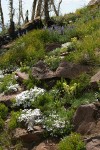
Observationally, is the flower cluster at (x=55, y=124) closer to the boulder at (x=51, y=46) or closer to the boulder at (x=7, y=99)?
the boulder at (x=7, y=99)

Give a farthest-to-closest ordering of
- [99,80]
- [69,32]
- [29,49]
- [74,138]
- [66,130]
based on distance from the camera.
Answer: [69,32]
[29,49]
[99,80]
[66,130]
[74,138]

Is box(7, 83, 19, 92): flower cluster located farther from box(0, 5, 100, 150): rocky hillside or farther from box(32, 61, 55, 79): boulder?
box(32, 61, 55, 79): boulder

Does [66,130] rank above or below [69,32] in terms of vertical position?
below

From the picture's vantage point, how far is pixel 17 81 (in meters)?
14.0

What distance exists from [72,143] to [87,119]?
3.14 feet

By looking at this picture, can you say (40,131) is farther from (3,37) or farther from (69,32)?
(3,37)

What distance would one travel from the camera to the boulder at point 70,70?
42.0 ft

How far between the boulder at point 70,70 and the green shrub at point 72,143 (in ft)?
10.3

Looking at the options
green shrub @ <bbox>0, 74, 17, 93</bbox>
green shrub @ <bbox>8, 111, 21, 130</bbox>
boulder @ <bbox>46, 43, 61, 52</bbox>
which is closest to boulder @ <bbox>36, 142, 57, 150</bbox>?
green shrub @ <bbox>8, 111, 21, 130</bbox>

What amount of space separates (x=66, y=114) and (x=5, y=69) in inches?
224

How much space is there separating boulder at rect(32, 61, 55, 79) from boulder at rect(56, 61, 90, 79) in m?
0.32

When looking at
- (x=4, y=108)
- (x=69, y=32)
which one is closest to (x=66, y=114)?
(x=4, y=108)

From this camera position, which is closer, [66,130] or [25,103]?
[66,130]

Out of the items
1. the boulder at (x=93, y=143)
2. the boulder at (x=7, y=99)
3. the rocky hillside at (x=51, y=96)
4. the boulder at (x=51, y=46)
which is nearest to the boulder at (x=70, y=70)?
the rocky hillside at (x=51, y=96)
